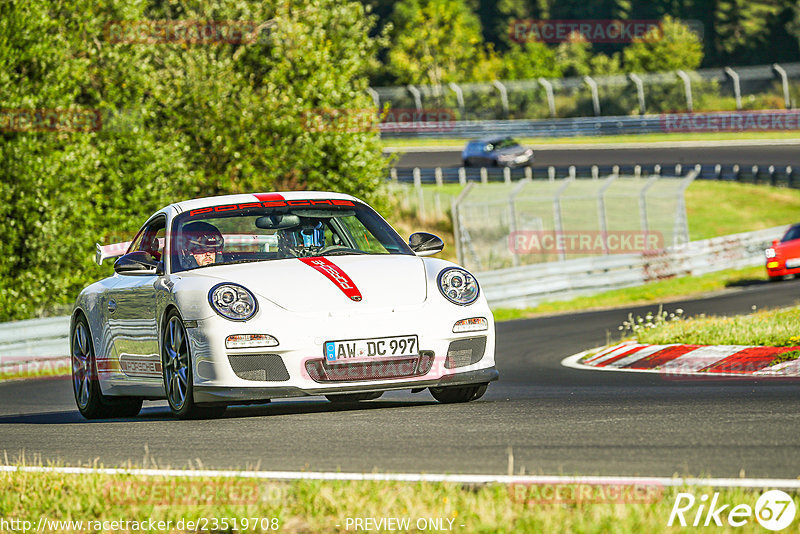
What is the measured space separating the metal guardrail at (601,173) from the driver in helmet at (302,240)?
34306 millimetres

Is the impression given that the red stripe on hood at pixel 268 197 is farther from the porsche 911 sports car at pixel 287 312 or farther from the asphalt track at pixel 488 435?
the asphalt track at pixel 488 435

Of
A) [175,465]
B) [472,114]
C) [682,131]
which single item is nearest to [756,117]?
[682,131]

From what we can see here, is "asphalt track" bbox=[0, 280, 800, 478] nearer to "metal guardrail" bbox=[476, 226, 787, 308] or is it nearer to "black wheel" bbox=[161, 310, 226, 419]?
"black wheel" bbox=[161, 310, 226, 419]

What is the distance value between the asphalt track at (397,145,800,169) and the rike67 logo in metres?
47.0

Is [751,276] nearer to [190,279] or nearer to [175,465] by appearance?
[190,279]

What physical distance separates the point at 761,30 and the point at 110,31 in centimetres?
6962

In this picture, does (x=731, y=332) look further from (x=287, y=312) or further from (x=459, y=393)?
(x=287, y=312)

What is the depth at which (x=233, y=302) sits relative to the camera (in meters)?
7.61

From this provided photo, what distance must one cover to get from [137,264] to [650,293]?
20.0 m

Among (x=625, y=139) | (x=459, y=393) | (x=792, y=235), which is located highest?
(x=459, y=393)

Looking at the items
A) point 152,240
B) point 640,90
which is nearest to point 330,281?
point 152,240

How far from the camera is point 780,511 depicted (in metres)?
4.14

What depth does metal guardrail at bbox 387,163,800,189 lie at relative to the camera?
151ft

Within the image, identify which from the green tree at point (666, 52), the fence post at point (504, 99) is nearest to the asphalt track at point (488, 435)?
the fence post at point (504, 99)
